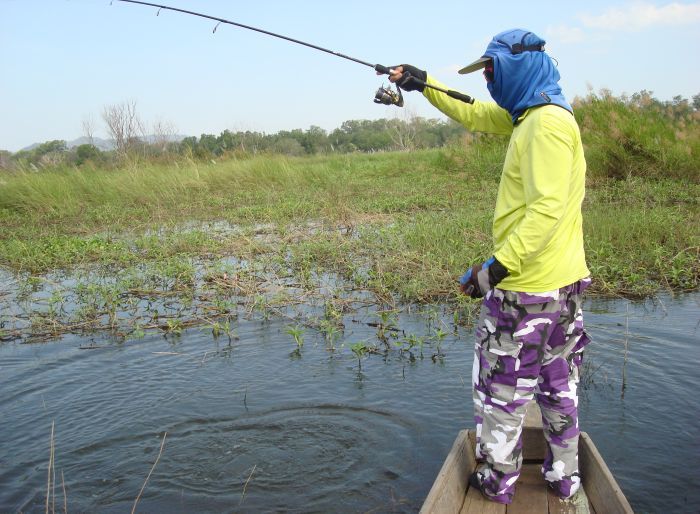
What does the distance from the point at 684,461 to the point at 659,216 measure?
5.35 m

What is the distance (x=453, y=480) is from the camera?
2670mm

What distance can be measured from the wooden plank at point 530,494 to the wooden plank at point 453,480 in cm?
22

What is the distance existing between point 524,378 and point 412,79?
163 centimetres

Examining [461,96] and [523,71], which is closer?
[523,71]

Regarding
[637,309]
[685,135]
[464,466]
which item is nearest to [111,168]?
[685,135]

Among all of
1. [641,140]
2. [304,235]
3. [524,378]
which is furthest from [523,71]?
[641,140]

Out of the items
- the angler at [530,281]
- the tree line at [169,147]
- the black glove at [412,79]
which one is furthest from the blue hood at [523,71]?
the tree line at [169,147]

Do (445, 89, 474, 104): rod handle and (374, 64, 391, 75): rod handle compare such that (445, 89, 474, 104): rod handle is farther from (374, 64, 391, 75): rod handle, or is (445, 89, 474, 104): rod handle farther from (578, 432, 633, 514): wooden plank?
(578, 432, 633, 514): wooden plank

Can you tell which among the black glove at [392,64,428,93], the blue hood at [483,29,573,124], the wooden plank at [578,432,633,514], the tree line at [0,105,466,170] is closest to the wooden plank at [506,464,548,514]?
the wooden plank at [578,432,633,514]

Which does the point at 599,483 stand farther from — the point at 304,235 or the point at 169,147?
the point at 169,147

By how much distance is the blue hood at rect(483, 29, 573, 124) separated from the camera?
252 centimetres

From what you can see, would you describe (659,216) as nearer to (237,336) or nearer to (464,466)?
(237,336)

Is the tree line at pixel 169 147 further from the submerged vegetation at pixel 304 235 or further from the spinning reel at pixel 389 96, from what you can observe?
the spinning reel at pixel 389 96

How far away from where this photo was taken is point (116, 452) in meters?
3.87
